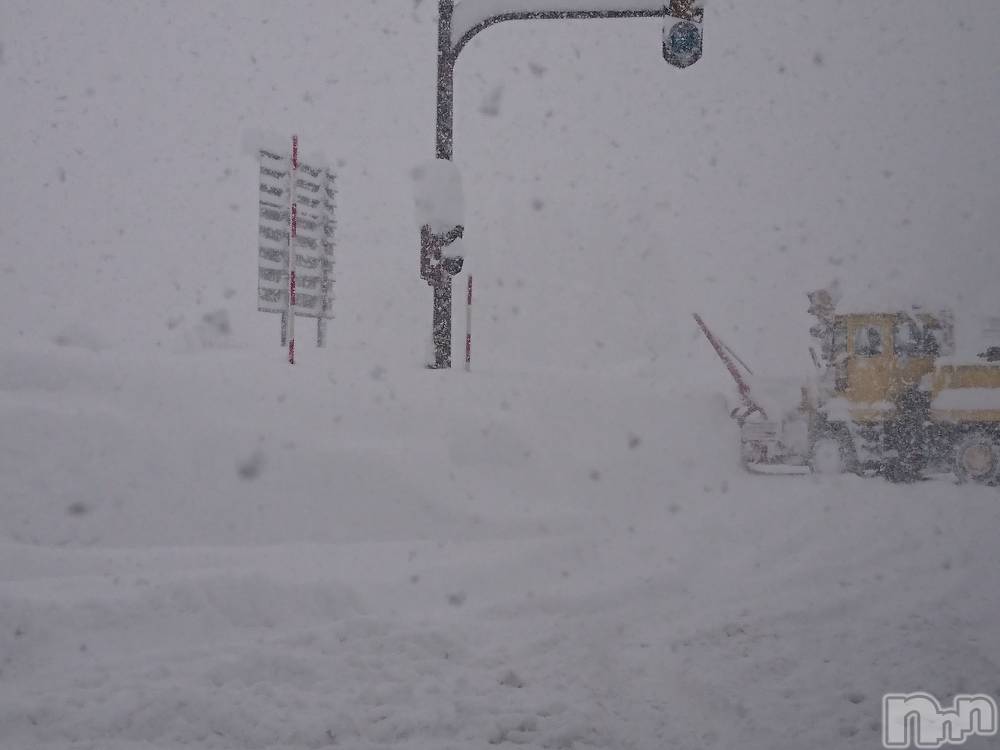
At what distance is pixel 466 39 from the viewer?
869cm

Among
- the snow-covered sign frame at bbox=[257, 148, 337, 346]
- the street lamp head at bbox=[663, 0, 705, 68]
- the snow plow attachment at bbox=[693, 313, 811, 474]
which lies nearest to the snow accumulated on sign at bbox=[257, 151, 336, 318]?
the snow-covered sign frame at bbox=[257, 148, 337, 346]

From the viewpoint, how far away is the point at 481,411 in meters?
7.68

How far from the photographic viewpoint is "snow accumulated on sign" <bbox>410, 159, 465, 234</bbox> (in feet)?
27.7

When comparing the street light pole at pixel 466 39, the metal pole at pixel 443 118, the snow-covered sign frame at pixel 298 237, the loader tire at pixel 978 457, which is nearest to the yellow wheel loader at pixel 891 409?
the loader tire at pixel 978 457

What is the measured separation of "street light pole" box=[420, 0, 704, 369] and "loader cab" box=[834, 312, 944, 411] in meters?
5.75

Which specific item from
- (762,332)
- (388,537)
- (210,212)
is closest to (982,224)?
(762,332)

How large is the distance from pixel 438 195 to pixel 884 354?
7.11m

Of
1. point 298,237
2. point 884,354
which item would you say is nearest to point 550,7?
point 298,237

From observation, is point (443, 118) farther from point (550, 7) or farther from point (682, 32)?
point (682, 32)

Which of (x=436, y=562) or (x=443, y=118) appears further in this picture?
(x=443, y=118)

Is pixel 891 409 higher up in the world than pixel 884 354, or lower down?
lower down

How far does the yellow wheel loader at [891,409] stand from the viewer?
1165 centimetres

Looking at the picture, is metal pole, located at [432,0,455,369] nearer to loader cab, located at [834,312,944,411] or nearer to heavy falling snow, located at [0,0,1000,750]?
heavy falling snow, located at [0,0,1000,750]

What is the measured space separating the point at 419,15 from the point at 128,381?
595 cm
